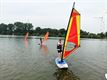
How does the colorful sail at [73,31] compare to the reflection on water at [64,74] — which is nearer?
the reflection on water at [64,74]

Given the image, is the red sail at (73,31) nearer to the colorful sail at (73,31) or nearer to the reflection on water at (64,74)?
the colorful sail at (73,31)

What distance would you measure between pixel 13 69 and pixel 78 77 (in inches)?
228

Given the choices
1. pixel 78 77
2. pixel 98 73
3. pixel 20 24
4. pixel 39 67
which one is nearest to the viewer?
pixel 78 77

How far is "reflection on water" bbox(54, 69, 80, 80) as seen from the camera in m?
14.9

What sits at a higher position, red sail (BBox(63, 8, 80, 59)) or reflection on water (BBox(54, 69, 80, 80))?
red sail (BBox(63, 8, 80, 59))

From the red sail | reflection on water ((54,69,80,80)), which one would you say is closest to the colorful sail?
the red sail

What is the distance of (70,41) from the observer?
55.3 feet

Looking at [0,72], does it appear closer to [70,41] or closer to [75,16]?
[70,41]

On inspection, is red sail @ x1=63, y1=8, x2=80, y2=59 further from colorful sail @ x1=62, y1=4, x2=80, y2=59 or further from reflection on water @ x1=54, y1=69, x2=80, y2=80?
reflection on water @ x1=54, y1=69, x2=80, y2=80

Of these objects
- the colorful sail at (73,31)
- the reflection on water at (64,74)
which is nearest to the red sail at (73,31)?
the colorful sail at (73,31)

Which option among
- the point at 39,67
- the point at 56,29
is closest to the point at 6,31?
the point at 56,29

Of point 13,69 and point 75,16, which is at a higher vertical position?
point 75,16

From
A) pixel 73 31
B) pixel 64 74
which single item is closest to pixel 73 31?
pixel 73 31

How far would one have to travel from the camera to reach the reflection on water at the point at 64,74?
1489 centimetres
